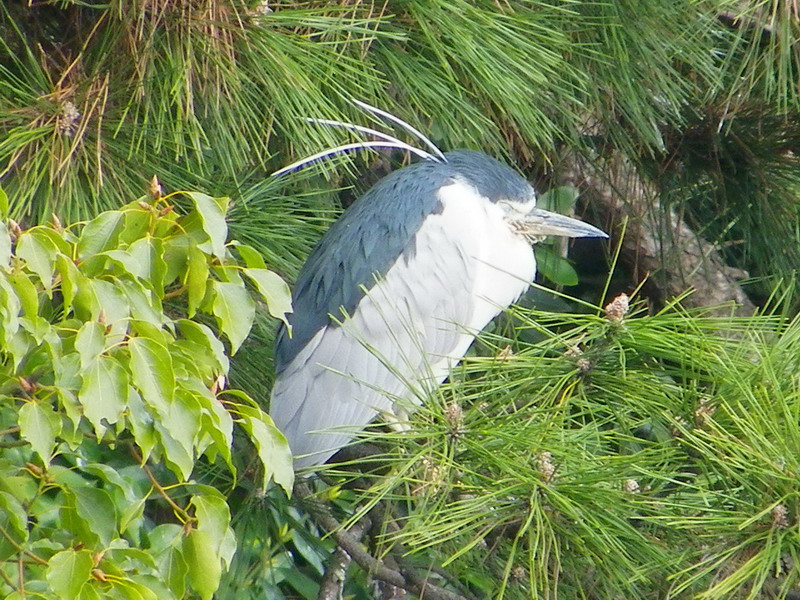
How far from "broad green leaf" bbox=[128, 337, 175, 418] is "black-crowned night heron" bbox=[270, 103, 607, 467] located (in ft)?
1.95

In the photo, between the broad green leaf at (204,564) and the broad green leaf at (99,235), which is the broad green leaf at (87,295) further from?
the broad green leaf at (204,564)

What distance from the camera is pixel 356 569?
1.50 m

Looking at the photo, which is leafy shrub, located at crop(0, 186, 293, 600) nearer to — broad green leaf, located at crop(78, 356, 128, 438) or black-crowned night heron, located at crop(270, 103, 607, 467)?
broad green leaf, located at crop(78, 356, 128, 438)

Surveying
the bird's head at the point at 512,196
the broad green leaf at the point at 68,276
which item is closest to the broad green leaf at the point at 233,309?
the broad green leaf at the point at 68,276

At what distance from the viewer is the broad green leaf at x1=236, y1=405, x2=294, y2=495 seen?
30.2 inches

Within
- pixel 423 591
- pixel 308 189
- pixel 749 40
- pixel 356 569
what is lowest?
pixel 356 569

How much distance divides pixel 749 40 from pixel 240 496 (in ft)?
2.76

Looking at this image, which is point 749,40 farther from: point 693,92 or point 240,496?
point 240,496

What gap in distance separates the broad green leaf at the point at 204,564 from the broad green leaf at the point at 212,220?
0.19m

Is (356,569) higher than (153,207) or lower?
lower

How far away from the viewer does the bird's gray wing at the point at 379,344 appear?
1303 millimetres

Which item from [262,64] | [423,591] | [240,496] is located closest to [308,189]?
[262,64]

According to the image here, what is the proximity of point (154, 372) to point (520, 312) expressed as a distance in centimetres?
28

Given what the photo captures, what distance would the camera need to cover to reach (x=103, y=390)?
66cm
